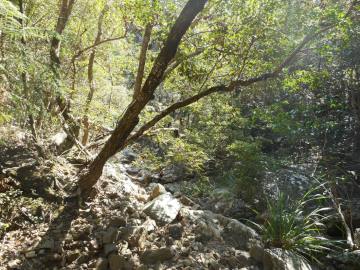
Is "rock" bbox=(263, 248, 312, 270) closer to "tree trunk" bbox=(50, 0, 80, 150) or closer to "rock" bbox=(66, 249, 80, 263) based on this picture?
"rock" bbox=(66, 249, 80, 263)

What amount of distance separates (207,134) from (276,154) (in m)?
2.59

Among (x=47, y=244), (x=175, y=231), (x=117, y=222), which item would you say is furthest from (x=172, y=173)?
(x=47, y=244)

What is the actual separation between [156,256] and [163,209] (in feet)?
3.70

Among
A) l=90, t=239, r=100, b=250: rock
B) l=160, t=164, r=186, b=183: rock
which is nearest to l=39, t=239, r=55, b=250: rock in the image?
l=90, t=239, r=100, b=250: rock

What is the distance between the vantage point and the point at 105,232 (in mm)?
4496

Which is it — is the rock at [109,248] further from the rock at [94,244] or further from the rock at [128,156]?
the rock at [128,156]

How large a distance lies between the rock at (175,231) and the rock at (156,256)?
531 mm

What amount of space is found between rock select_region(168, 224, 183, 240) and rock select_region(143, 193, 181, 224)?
15 centimetres

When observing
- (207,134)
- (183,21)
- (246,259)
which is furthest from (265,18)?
(207,134)

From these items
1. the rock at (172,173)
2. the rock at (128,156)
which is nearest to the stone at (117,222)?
the rock at (172,173)

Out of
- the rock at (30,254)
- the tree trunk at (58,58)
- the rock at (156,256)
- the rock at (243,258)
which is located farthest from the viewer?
the tree trunk at (58,58)

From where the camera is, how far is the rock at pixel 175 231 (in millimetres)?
4830

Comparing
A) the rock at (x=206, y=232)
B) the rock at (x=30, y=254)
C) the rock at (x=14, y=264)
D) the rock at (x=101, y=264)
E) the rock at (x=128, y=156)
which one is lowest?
the rock at (x=14, y=264)

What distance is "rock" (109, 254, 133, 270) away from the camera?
398 cm
